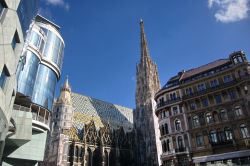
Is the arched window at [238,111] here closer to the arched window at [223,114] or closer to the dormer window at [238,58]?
the arched window at [223,114]

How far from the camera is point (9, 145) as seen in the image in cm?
3759

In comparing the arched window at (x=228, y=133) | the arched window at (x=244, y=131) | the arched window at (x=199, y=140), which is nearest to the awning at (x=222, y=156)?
the arched window at (x=199, y=140)

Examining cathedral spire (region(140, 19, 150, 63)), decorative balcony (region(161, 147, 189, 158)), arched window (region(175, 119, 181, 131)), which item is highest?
cathedral spire (region(140, 19, 150, 63))

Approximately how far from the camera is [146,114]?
89.9 m

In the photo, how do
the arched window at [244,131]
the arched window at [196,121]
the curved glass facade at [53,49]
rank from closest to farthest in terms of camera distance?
1. the arched window at [244,131]
2. the arched window at [196,121]
3. the curved glass facade at [53,49]

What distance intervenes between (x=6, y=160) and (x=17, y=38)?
21385mm

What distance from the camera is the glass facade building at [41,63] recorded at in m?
42.9

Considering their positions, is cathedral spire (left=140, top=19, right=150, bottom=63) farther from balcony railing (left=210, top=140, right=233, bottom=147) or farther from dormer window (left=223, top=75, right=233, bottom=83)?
balcony railing (left=210, top=140, right=233, bottom=147)

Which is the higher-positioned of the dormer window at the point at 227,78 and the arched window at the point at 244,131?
the dormer window at the point at 227,78

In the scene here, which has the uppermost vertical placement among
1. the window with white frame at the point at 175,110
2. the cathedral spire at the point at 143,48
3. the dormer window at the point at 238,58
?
the cathedral spire at the point at 143,48

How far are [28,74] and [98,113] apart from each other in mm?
58137

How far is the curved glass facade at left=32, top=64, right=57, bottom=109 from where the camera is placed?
46.0m

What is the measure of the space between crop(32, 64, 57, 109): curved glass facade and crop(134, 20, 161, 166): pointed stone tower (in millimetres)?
44914

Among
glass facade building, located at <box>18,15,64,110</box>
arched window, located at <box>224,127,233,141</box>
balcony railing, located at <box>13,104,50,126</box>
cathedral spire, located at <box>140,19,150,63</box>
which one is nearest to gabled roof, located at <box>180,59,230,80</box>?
arched window, located at <box>224,127,233,141</box>
